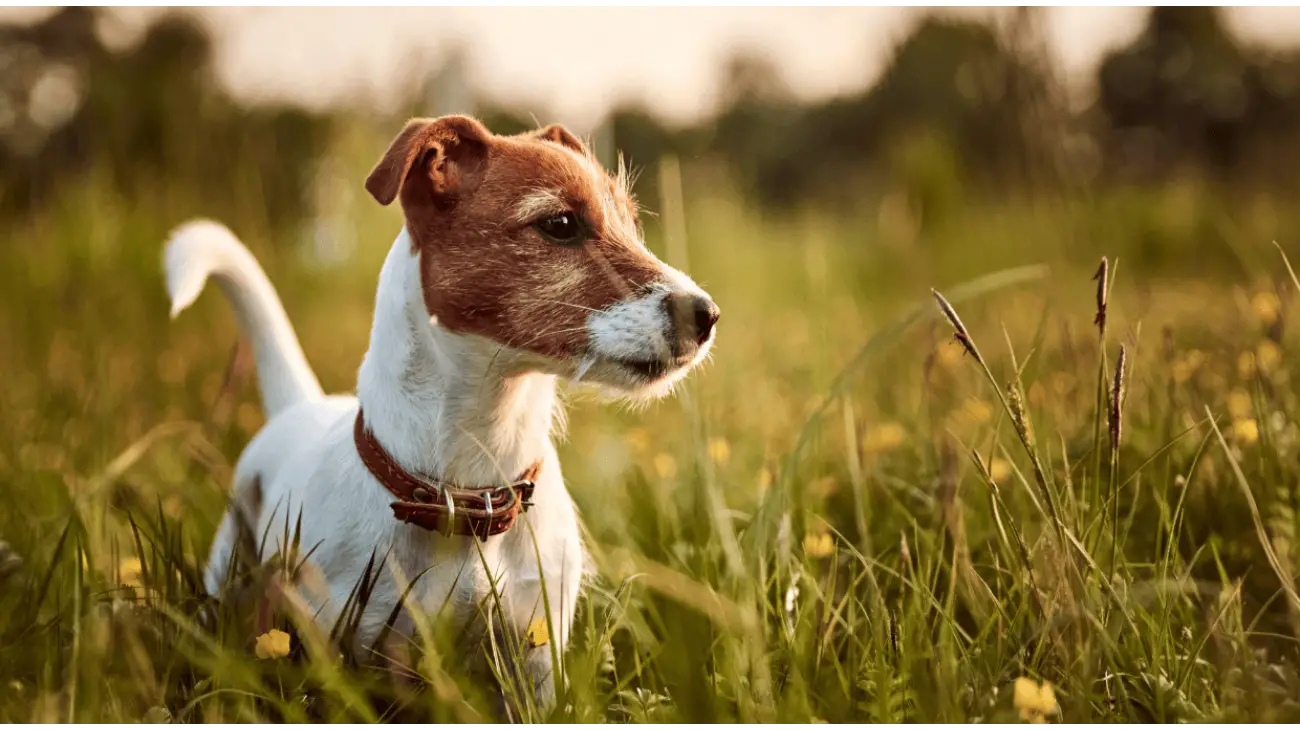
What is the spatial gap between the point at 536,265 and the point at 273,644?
0.95 metres

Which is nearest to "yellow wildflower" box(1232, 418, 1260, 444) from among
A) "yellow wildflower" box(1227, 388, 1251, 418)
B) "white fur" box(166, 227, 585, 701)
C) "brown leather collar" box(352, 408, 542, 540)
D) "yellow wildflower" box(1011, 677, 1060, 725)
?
"yellow wildflower" box(1227, 388, 1251, 418)

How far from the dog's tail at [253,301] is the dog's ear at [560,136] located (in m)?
1.03

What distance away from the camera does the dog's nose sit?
6.63ft

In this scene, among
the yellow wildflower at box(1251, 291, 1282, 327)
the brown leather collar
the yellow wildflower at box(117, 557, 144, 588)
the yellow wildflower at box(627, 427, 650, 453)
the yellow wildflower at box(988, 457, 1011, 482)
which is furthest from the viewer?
the yellow wildflower at box(627, 427, 650, 453)

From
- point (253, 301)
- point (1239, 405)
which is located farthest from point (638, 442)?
point (1239, 405)

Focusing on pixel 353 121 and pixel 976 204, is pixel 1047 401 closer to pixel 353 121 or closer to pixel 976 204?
pixel 976 204

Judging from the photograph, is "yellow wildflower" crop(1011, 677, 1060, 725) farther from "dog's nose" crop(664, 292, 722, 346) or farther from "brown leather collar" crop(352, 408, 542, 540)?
"brown leather collar" crop(352, 408, 542, 540)

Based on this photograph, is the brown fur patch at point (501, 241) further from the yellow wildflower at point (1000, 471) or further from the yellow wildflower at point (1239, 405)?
the yellow wildflower at point (1239, 405)

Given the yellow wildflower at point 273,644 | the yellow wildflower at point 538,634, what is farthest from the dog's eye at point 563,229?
the yellow wildflower at point 273,644

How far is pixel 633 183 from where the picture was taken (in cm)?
258

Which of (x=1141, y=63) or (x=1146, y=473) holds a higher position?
(x=1141, y=63)

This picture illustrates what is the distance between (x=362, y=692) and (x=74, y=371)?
12.7 feet

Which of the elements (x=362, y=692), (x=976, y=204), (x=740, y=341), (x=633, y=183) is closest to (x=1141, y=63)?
(x=976, y=204)

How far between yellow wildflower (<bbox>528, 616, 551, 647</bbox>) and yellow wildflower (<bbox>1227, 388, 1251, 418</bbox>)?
7.26 feet
